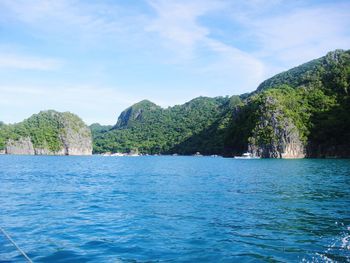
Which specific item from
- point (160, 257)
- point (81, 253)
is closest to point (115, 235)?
point (81, 253)

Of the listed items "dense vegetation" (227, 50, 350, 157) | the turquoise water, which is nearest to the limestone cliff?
"dense vegetation" (227, 50, 350, 157)

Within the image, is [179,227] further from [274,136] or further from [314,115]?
[314,115]


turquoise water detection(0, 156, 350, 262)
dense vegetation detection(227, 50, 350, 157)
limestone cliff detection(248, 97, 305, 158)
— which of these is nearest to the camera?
turquoise water detection(0, 156, 350, 262)

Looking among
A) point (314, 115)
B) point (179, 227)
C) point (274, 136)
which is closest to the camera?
point (179, 227)

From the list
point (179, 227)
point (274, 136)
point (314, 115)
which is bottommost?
point (179, 227)

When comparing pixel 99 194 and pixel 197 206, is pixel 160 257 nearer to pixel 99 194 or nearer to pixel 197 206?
pixel 197 206

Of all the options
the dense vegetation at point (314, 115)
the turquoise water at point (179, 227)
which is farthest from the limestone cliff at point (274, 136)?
the turquoise water at point (179, 227)

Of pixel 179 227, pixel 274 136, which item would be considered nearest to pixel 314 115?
pixel 274 136

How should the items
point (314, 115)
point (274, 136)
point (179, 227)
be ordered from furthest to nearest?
point (314, 115) → point (274, 136) → point (179, 227)

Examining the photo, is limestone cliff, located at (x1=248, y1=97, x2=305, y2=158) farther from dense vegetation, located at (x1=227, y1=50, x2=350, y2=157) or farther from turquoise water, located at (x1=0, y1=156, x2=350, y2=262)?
turquoise water, located at (x1=0, y1=156, x2=350, y2=262)

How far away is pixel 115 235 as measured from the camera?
55.4ft

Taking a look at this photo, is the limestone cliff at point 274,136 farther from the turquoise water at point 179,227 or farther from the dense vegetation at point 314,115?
the turquoise water at point 179,227

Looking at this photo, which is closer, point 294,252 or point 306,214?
point 294,252

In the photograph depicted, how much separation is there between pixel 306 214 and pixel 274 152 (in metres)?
151
